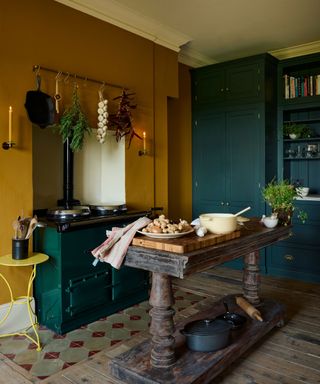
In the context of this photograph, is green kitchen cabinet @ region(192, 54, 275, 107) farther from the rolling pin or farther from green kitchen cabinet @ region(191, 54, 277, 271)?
the rolling pin

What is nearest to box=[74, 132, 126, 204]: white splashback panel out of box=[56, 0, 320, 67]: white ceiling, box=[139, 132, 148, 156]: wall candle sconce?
box=[139, 132, 148, 156]: wall candle sconce

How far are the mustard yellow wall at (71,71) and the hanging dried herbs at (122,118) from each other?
0.19 m

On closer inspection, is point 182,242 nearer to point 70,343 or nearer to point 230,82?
point 70,343

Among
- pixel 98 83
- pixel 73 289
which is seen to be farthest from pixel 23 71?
pixel 73 289

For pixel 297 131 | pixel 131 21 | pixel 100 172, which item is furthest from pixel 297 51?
pixel 100 172

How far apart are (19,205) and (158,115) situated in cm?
199

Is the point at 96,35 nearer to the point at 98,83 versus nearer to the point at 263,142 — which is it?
the point at 98,83

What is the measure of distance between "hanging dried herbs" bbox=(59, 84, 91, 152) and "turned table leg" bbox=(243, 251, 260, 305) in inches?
68.0

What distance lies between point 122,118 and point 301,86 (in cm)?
238

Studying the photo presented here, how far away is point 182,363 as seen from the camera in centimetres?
219

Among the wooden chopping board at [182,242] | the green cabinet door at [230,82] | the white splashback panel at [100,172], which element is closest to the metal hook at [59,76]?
the white splashback panel at [100,172]

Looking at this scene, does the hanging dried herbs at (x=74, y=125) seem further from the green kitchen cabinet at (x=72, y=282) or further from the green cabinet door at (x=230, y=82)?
the green cabinet door at (x=230, y=82)

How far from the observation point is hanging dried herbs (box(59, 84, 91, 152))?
321cm

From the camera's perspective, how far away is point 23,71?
310 centimetres
